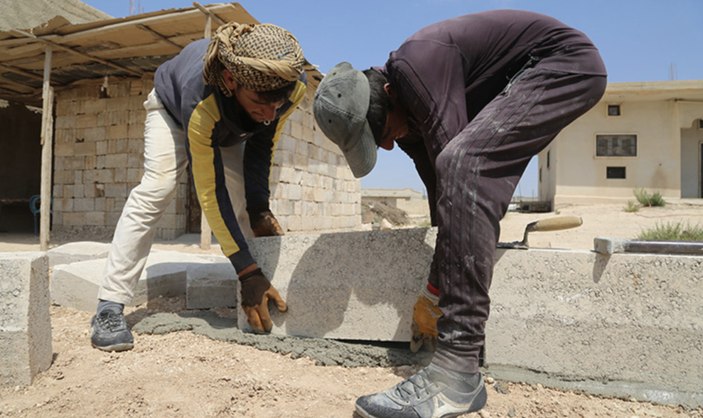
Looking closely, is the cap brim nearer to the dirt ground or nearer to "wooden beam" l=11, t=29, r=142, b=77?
the dirt ground

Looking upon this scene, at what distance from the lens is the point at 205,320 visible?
2.45 m

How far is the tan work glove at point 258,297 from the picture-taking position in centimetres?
212

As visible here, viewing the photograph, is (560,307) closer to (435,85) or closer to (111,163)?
(435,85)

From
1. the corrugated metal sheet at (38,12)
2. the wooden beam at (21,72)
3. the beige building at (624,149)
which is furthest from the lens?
the beige building at (624,149)

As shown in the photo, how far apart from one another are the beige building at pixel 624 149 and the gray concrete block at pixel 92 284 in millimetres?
13271

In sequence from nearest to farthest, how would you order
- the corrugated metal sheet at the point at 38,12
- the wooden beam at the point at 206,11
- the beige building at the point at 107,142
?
the wooden beam at the point at 206,11, the corrugated metal sheet at the point at 38,12, the beige building at the point at 107,142

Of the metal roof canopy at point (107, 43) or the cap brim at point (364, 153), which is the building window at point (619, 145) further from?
the cap brim at point (364, 153)

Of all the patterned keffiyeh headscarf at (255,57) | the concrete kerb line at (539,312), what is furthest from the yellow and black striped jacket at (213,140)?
the concrete kerb line at (539,312)

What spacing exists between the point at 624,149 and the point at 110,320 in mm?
15412

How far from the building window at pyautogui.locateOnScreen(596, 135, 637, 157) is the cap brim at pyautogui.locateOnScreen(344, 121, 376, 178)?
47.4ft

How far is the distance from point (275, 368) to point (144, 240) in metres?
0.99

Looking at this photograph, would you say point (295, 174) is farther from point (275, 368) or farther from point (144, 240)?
point (275, 368)

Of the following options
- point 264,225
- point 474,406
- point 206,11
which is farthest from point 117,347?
point 206,11

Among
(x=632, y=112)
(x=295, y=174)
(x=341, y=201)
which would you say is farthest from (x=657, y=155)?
(x=295, y=174)
